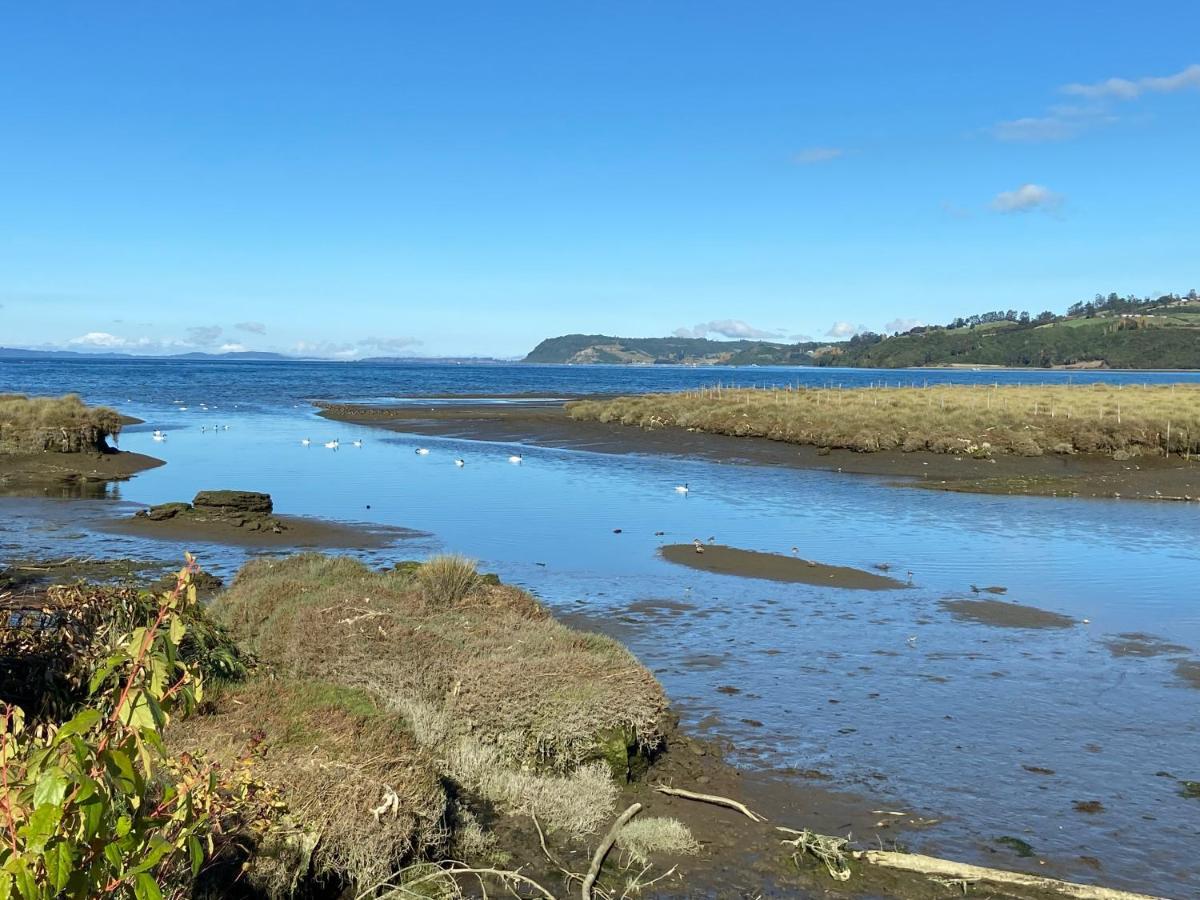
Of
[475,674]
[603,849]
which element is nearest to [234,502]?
[475,674]

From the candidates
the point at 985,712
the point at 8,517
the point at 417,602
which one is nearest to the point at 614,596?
the point at 417,602

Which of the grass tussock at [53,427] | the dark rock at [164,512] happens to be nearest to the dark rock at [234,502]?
the dark rock at [164,512]

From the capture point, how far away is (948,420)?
1796 inches

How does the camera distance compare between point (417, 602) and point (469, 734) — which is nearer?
point (469, 734)

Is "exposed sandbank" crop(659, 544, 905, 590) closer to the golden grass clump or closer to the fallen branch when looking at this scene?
the golden grass clump

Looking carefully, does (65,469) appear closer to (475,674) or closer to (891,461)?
(475,674)

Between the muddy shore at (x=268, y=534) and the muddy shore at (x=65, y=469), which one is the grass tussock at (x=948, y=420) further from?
the muddy shore at (x=65, y=469)

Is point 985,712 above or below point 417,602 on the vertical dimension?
below

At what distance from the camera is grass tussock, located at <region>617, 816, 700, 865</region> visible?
25.3 feet

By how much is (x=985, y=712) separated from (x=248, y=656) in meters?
7.88

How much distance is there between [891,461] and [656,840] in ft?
108

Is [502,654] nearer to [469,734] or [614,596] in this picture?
[469,734]

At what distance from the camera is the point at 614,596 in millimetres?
16516

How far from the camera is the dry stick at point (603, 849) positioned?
6.87 meters
